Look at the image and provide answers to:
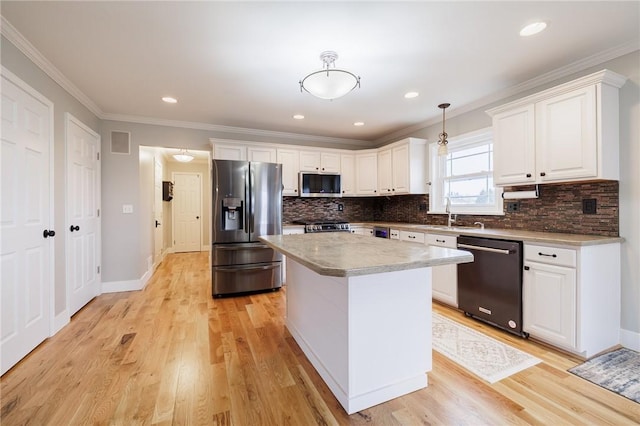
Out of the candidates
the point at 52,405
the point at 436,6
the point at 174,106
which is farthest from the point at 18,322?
the point at 436,6

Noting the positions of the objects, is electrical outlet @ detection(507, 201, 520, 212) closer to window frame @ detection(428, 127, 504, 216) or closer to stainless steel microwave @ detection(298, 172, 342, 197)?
window frame @ detection(428, 127, 504, 216)

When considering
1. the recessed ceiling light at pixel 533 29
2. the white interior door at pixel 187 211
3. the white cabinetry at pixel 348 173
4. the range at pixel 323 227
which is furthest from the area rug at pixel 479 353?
the white interior door at pixel 187 211

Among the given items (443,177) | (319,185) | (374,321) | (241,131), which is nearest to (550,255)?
(374,321)

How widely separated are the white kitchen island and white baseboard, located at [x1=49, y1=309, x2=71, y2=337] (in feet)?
7.82

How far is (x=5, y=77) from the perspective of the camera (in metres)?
1.91

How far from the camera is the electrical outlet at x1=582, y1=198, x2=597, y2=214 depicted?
2379 mm

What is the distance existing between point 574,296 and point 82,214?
186 inches

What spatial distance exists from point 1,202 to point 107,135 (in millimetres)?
2190

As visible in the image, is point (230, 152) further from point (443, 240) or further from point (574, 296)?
point (574, 296)

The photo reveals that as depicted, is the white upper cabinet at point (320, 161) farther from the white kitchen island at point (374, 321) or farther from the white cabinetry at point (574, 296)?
the white cabinetry at point (574, 296)

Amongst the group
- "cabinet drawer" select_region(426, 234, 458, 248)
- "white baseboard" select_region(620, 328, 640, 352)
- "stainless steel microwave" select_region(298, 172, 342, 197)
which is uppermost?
"stainless steel microwave" select_region(298, 172, 342, 197)

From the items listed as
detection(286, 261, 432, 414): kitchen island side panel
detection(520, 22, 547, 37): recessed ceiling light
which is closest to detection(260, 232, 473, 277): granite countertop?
detection(286, 261, 432, 414): kitchen island side panel

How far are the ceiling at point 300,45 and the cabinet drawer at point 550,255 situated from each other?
160 cm

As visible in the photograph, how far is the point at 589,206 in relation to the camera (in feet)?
7.90
